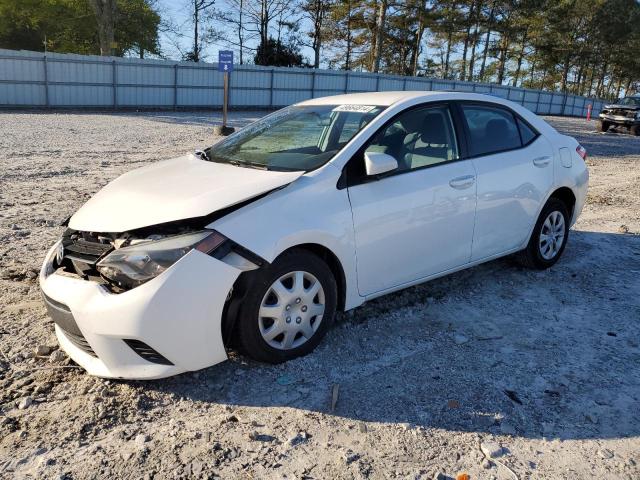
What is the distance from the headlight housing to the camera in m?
2.97

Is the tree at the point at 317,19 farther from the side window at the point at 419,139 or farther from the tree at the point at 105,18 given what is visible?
the side window at the point at 419,139

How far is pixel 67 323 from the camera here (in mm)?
3139

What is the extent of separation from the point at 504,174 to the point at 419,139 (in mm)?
927

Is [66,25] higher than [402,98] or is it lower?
higher

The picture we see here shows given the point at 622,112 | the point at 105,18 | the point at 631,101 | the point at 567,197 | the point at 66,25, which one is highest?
the point at 66,25

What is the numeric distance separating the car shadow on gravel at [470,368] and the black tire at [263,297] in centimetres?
11

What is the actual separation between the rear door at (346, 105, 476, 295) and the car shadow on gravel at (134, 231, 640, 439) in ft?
1.38

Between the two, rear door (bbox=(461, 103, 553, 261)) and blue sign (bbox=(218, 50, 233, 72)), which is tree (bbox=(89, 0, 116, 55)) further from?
rear door (bbox=(461, 103, 553, 261))

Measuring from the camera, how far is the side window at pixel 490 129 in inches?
181

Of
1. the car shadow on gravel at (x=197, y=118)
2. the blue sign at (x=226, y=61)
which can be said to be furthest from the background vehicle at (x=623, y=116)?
the blue sign at (x=226, y=61)

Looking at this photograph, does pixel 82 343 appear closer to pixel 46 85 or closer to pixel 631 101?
pixel 46 85

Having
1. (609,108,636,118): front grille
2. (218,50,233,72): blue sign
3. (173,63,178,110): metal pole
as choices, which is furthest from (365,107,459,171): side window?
(609,108,636,118): front grille

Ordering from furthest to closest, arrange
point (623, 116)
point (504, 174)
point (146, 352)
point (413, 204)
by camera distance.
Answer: point (623, 116) → point (504, 174) → point (413, 204) → point (146, 352)

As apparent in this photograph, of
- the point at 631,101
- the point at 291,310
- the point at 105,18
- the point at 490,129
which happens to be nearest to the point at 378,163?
the point at 291,310
